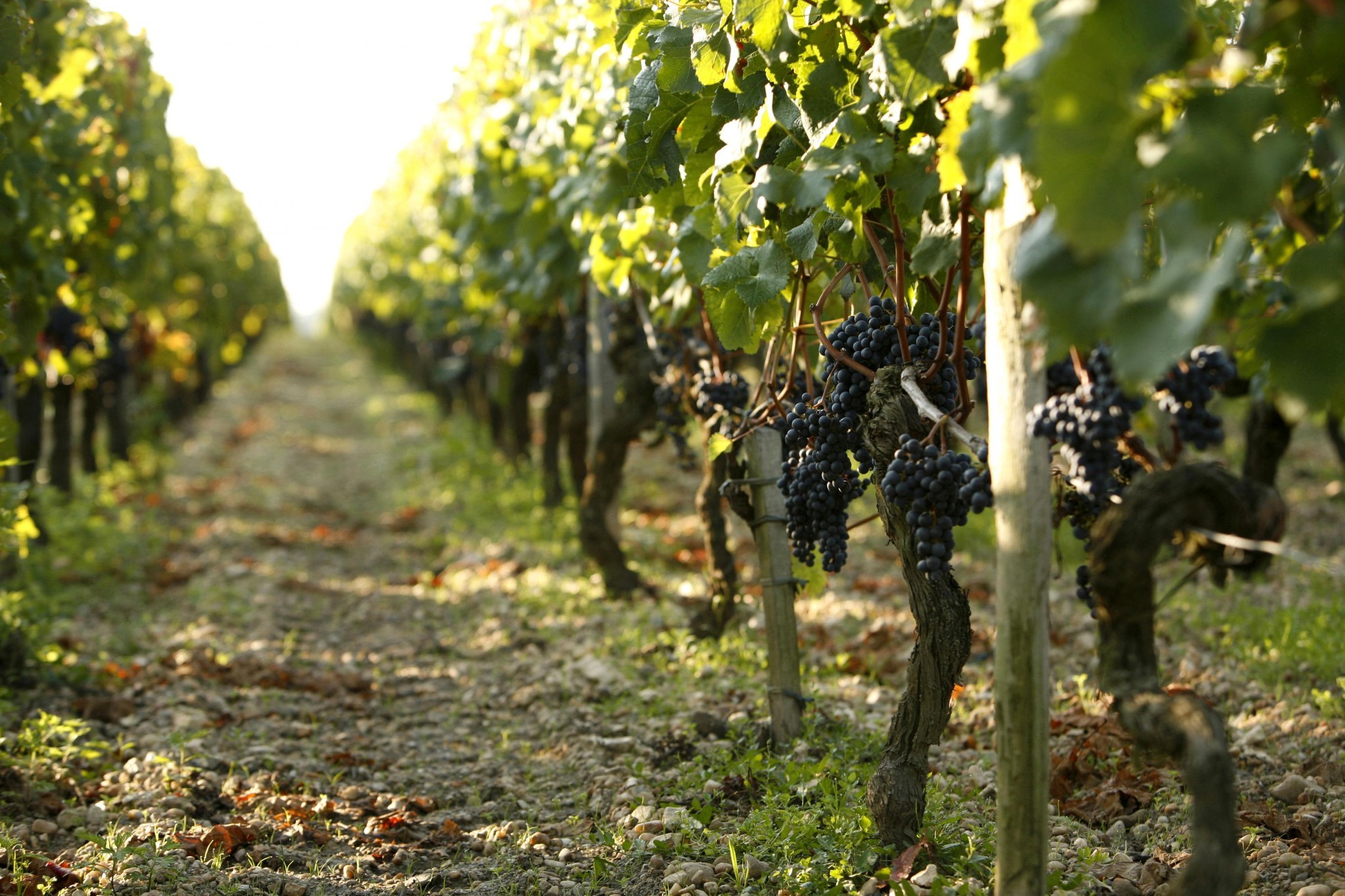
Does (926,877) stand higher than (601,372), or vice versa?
(601,372)

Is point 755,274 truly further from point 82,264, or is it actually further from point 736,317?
point 82,264

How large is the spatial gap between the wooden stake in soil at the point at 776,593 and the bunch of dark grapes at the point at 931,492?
4.98ft

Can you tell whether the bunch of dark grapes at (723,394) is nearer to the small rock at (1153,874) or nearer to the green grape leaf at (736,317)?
A: the green grape leaf at (736,317)

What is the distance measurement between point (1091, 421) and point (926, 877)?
150 centimetres

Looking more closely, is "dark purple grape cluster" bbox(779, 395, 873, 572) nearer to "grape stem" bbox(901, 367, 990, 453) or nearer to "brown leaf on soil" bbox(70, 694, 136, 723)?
"grape stem" bbox(901, 367, 990, 453)

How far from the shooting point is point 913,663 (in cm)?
321

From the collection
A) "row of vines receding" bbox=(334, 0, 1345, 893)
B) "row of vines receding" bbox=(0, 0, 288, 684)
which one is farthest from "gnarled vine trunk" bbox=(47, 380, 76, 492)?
"row of vines receding" bbox=(334, 0, 1345, 893)

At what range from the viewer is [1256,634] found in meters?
5.34

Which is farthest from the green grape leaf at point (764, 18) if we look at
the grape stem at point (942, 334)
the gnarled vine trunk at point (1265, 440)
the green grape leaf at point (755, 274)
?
the gnarled vine trunk at point (1265, 440)

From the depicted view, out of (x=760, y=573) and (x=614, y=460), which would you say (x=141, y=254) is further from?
(x=760, y=573)

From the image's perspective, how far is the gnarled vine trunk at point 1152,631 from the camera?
2.07 metres

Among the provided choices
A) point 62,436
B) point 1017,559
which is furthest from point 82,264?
point 1017,559

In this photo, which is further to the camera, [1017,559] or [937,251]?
[937,251]

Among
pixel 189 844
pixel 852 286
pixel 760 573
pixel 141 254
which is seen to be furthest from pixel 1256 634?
pixel 141 254
